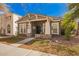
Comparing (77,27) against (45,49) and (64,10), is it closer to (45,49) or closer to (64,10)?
(64,10)

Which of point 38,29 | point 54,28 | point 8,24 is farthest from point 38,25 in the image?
point 8,24

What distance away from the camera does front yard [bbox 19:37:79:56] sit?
277 centimetres

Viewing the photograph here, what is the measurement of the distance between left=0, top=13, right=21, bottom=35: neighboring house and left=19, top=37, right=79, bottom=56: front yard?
29 centimetres

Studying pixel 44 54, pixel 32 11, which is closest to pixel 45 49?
pixel 44 54

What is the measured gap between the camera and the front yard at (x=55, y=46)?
109 inches

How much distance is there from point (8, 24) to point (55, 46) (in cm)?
75

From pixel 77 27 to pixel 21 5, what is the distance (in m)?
0.84

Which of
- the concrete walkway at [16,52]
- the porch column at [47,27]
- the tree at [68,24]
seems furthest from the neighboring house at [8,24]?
the tree at [68,24]

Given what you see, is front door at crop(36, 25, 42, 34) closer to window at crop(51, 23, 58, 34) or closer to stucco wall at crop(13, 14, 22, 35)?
window at crop(51, 23, 58, 34)

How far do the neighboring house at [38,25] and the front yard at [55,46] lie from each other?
0.11 metres

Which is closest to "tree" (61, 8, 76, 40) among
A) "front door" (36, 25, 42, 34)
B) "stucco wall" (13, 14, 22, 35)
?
"front door" (36, 25, 42, 34)

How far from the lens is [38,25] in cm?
291

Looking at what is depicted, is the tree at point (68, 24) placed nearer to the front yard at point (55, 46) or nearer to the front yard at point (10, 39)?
the front yard at point (55, 46)

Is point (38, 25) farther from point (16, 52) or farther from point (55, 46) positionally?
point (16, 52)
